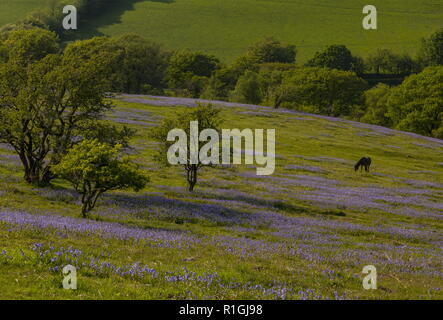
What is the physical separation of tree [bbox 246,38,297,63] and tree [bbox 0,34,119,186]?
474 feet

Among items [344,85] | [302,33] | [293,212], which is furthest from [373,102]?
[293,212]

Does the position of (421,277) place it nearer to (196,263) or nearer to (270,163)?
(196,263)

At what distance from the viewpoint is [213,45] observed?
17938 centimetres

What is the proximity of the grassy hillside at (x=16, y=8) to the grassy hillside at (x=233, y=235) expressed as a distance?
150 metres

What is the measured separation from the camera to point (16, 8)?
189125 mm

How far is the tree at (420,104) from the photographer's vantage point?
101188mm

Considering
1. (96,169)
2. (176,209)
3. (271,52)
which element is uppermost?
(271,52)

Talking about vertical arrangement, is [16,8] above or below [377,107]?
above

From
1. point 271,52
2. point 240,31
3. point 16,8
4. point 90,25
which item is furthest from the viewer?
point 240,31

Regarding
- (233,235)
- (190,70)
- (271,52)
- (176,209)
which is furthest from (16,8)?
(233,235)

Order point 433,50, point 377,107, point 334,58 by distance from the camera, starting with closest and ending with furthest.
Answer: point 377,107, point 334,58, point 433,50

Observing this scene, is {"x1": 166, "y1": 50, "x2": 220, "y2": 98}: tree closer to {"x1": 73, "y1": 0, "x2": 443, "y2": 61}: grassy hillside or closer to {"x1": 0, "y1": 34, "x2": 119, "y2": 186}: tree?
{"x1": 73, "y1": 0, "x2": 443, "y2": 61}: grassy hillside

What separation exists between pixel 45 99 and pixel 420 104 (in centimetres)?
9443

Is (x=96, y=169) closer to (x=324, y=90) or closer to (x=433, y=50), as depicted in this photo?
(x=324, y=90)
